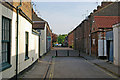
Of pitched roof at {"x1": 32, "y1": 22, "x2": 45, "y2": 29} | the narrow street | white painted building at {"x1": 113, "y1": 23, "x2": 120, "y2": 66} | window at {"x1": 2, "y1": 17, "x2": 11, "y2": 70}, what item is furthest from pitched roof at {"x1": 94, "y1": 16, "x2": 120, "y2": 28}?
window at {"x1": 2, "y1": 17, "x2": 11, "y2": 70}

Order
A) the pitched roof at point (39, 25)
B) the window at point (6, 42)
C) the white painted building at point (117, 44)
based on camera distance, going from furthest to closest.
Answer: the pitched roof at point (39, 25) → the white painted building at point (117, 44) → the window at point (6, 42)

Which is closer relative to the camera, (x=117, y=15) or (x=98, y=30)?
(x=98, y=30)

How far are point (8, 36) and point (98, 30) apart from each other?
1467 centimetres

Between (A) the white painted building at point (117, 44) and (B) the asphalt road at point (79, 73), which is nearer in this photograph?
(B) the asphalt road at point (79, 73)

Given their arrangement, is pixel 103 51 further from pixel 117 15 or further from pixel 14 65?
pixel 14 65

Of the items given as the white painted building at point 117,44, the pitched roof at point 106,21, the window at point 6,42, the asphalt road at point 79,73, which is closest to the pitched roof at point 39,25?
the pitched roof at point 106,21

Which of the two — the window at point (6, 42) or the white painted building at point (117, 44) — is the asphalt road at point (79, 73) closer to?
the white painted building at point (117, 44)

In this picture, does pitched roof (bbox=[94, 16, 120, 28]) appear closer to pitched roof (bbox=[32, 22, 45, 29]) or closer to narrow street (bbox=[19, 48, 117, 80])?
narrow street (bbox=[19, 48, 117, 80])

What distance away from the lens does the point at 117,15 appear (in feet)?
77.2

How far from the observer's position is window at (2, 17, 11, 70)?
22.0 feet

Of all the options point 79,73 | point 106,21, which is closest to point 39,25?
point 106,21

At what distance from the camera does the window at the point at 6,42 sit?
6.71 m

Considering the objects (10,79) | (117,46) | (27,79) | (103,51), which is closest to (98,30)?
(103,51)

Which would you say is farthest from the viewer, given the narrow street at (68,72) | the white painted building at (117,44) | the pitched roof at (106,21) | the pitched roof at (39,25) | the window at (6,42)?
the pitched roof at (39,25)
